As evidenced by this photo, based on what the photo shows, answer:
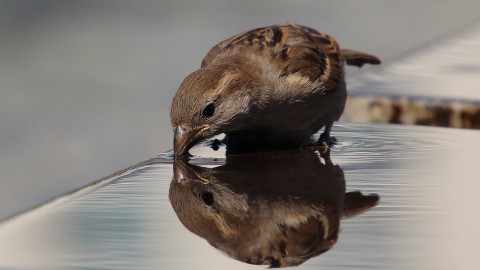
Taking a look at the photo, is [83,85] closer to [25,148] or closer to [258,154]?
[25,148]

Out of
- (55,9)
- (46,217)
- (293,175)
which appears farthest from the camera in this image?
(55,9)

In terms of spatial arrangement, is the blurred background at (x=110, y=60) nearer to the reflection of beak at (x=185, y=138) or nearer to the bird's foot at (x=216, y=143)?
the bird's foot at (x=216, y=143)

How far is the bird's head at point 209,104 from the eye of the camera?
4414 millimetres

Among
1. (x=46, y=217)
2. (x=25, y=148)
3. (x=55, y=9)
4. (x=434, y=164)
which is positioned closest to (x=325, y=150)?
(x=434, y=164)

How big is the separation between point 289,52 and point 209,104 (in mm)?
730

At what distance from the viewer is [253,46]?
5074mm

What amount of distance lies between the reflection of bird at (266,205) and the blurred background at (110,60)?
6.80 m

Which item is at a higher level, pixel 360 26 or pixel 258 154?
pixel 258 154

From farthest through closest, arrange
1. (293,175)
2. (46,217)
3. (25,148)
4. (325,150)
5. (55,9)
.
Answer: (55,9)
(25,148)
(325,150)
(293,175)
(46,217)

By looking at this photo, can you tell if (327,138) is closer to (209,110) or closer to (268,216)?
(209,110)

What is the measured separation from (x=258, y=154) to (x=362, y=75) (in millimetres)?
1799

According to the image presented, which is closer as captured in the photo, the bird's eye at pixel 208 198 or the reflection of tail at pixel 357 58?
the bird's eye at pixel 208 198

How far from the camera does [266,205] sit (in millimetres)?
3254

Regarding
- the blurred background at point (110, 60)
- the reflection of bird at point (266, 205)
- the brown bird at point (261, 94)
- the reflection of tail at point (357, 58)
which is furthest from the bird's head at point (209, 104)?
the blurred background at point (110, 60)
